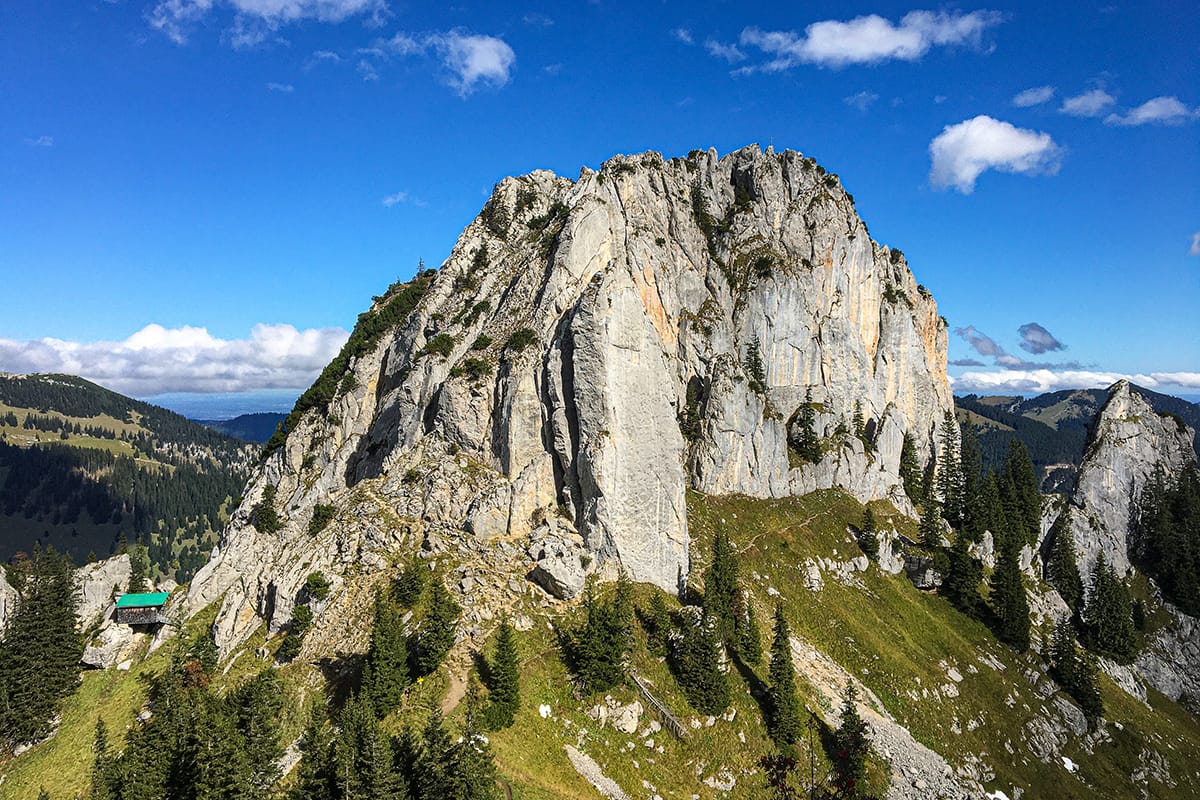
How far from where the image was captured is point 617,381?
6284 centimetres

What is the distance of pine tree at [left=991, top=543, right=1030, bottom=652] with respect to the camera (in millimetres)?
79750

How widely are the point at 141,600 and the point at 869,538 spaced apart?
9171 centimetres

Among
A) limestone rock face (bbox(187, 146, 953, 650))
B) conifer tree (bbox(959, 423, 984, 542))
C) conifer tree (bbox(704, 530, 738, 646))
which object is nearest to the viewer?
conifer tree (bbox(704, 530, 738, 646))

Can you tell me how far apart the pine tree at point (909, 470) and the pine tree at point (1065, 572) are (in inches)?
913

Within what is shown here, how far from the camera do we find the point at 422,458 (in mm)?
66875

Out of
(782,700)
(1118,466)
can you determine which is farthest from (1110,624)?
(782,700)

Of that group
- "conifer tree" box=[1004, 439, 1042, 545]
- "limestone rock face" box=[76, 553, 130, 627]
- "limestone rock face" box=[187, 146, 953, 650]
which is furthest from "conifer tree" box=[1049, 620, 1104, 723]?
"limestone rock face" box=[76, 553, 130, 627]

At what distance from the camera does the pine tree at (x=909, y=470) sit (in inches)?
4141

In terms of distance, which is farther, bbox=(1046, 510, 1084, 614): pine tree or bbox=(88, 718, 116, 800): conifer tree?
bbox=(1046, 510, 1084, 614): pine tree

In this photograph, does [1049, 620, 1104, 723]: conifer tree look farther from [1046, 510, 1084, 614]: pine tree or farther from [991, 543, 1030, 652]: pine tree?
[1046, 510, 1084, 614]: pine tree

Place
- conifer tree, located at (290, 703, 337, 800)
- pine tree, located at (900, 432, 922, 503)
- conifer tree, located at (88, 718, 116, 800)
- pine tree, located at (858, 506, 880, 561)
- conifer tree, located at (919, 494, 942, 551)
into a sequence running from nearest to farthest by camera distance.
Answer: conifer tree, located at (290, 703, 337, 800) → conifer tree, located at (88, 718, 116, 800) → pine tree, located at (858, 506, 880, 561) → conifer tree, located at (919, 494, 942, 551) → pine tree, located at (900, 432, 922, 503)

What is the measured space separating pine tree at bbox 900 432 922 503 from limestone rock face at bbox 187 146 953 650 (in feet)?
11.5

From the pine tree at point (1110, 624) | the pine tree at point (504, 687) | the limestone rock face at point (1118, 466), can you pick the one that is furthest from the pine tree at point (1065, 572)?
the pine tree at point (504, 687)

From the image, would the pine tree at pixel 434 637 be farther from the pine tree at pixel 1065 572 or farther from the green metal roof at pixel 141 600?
the pine tree at pixel 1065 572
